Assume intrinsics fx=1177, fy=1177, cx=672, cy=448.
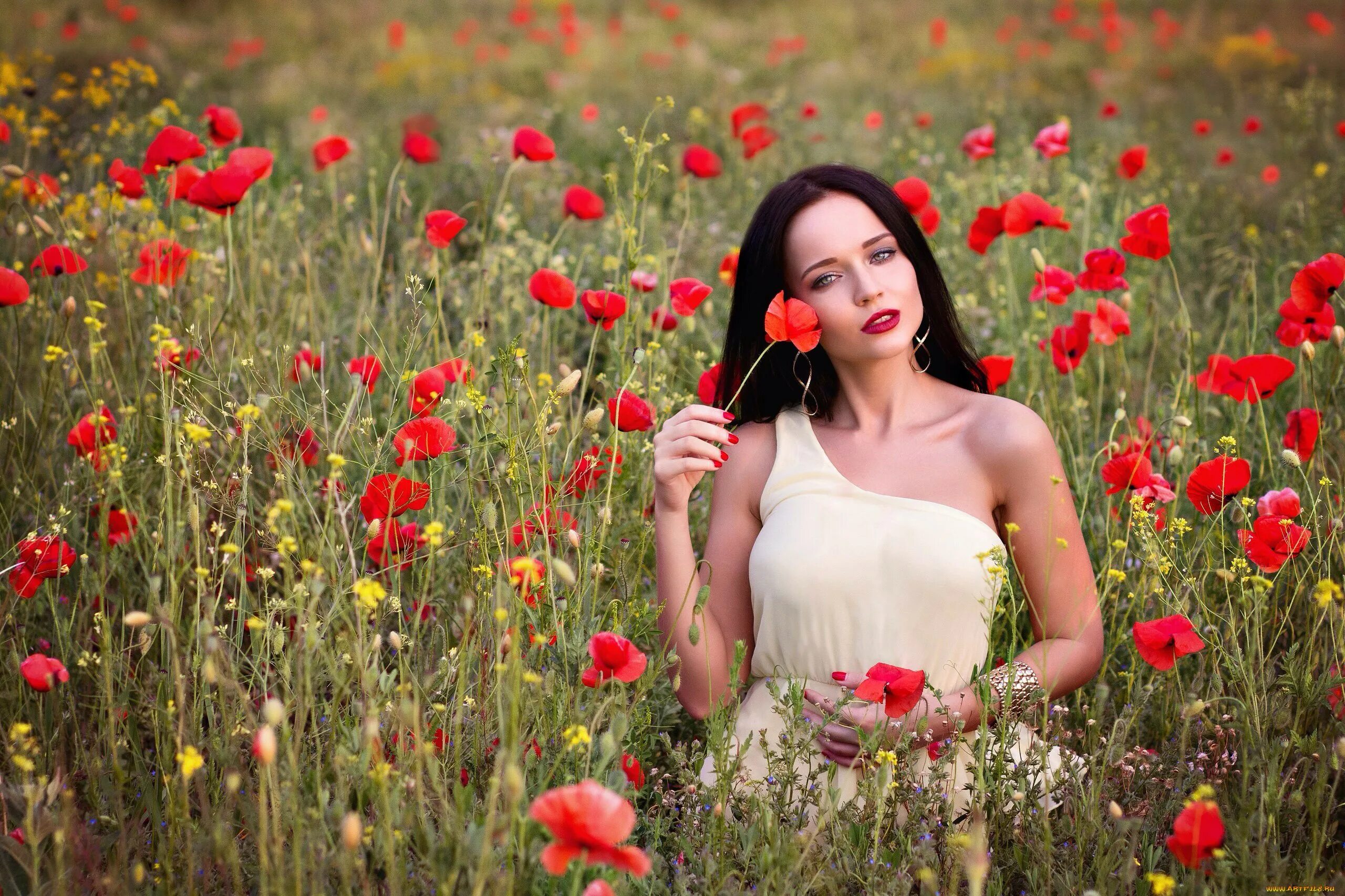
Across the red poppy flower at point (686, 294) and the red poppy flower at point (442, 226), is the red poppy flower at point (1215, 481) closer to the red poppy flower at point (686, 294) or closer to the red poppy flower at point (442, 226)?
the red poppy flower at point (686, 294)

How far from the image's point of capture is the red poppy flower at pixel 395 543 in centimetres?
189

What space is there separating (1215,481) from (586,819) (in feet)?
4.57

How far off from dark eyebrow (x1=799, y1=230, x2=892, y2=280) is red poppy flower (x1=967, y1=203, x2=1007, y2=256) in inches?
24.0

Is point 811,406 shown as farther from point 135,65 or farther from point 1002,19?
point 1002,19

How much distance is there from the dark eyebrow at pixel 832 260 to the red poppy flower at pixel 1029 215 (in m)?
0.56

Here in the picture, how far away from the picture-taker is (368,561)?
2709 millimetres

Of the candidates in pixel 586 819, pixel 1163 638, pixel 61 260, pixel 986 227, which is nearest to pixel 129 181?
pixel 61 260

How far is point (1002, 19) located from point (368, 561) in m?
10.8

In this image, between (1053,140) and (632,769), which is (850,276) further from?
(1053,140)

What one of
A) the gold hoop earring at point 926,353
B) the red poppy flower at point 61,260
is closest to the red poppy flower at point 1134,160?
the gold hoop earring at point 926,353

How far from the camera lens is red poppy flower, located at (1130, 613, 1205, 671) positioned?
1687 mm

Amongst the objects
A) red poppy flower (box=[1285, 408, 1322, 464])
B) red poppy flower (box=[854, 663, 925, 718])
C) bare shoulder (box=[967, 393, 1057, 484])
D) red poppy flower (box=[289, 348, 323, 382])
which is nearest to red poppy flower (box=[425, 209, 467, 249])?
red poppy flower (box=[289, 348, 323, 382])

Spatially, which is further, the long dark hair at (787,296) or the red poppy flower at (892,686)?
the long dark hair at (787,296)

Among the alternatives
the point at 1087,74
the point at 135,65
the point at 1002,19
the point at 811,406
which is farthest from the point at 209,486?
the point at 1002,19
